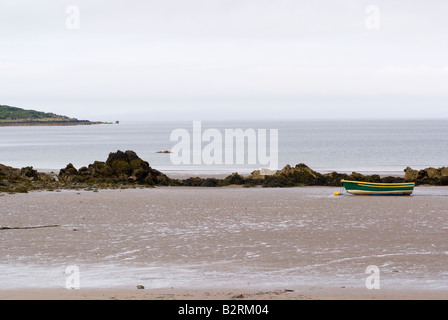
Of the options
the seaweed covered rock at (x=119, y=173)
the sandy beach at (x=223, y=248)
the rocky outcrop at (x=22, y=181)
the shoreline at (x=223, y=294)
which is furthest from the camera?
the seaweed covered rock at (x=119, y=173)

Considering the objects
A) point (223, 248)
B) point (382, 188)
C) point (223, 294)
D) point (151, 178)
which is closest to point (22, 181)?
point (151, 178)

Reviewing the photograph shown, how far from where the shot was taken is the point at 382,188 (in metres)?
28.3

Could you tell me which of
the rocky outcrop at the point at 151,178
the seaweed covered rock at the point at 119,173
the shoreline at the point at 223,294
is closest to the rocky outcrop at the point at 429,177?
the rocky outcrop at the point at 151,178

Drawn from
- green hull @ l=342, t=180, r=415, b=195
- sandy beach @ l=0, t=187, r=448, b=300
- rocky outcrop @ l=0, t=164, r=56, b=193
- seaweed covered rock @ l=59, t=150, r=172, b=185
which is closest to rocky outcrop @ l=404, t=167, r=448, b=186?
green hull @ l=342, t=180, r=415, b=195

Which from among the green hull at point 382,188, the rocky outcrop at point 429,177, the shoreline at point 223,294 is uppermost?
the rocky outcrop at point 429,177

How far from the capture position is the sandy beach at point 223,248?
34.2ft

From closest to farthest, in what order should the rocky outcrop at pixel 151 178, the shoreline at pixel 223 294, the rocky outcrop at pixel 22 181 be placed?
1. the shoreline at pixel 223 294
2. the rocky outcrop at pixel 22 181
3. the rocky outcrop at pixel 151 178

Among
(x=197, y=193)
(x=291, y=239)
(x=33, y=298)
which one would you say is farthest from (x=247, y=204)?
(x=33, y=298)

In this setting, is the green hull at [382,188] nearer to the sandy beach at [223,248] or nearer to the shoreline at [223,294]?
the sandy beach at [223,248]

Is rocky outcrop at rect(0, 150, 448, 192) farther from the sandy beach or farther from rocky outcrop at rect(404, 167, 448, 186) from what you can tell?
the sandy beach

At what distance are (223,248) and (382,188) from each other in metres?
15.6

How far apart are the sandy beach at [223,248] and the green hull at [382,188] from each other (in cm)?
273

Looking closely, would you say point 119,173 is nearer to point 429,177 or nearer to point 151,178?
point 151,178
